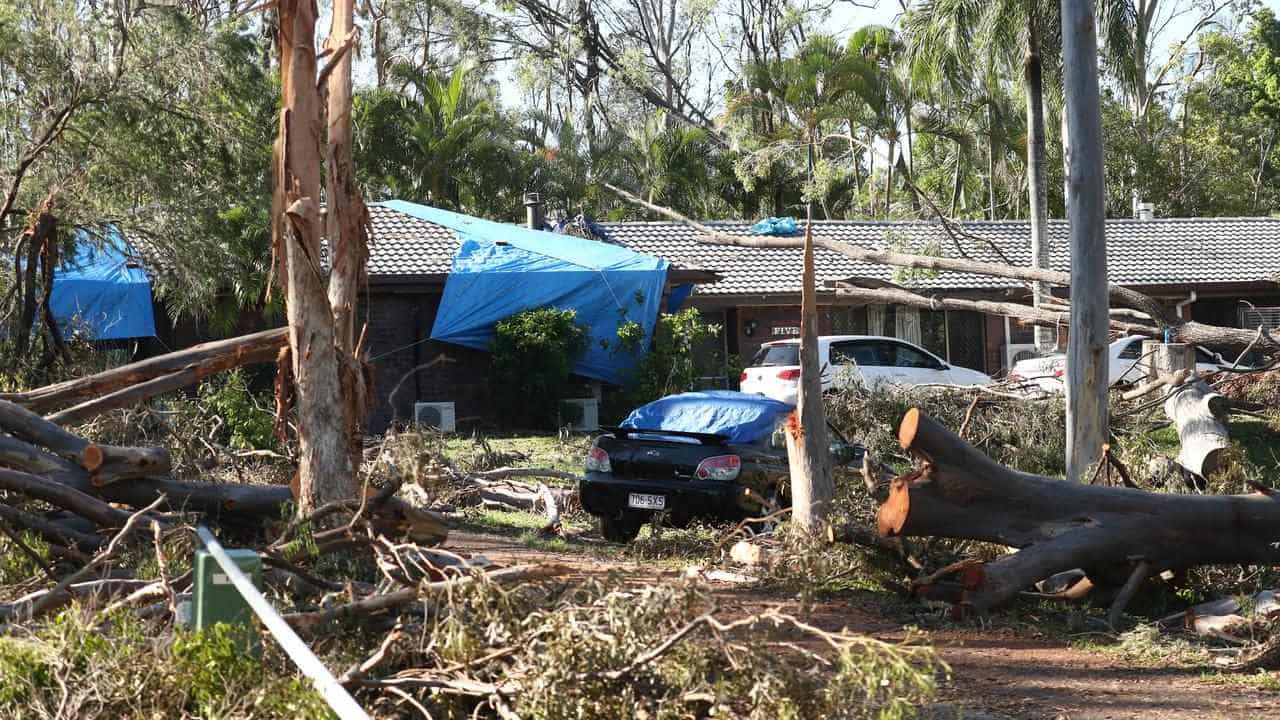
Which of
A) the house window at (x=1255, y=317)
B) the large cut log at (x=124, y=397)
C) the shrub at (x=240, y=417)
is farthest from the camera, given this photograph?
the house window at (x=1255, y=317)

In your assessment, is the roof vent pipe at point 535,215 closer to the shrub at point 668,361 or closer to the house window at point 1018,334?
the shrub at point 668,361

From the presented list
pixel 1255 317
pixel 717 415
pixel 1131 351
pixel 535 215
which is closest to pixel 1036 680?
pixel 717 415

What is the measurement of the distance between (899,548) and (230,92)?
11.4 m

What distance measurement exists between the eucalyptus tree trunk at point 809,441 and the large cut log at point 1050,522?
4.11 ft

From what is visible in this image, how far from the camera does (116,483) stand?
8.34 m

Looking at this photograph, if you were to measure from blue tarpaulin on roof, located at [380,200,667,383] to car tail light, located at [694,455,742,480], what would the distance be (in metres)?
11.5

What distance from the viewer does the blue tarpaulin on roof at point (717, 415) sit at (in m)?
12.2

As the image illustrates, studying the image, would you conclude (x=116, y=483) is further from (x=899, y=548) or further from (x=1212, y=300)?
(x=1212, y=300)

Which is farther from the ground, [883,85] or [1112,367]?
[883,85]

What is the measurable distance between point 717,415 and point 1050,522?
4.21 meters

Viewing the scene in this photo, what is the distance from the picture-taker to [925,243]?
26.0 m

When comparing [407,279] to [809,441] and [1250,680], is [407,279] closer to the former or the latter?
[809,441]

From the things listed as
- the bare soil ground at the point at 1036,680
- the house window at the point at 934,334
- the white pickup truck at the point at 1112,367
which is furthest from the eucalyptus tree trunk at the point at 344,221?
the house window at the point at 934,334

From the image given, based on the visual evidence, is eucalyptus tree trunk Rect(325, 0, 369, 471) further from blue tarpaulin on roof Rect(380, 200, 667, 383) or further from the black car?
blue tarpaulin on roof Rect(380, 200, 667, 383)
